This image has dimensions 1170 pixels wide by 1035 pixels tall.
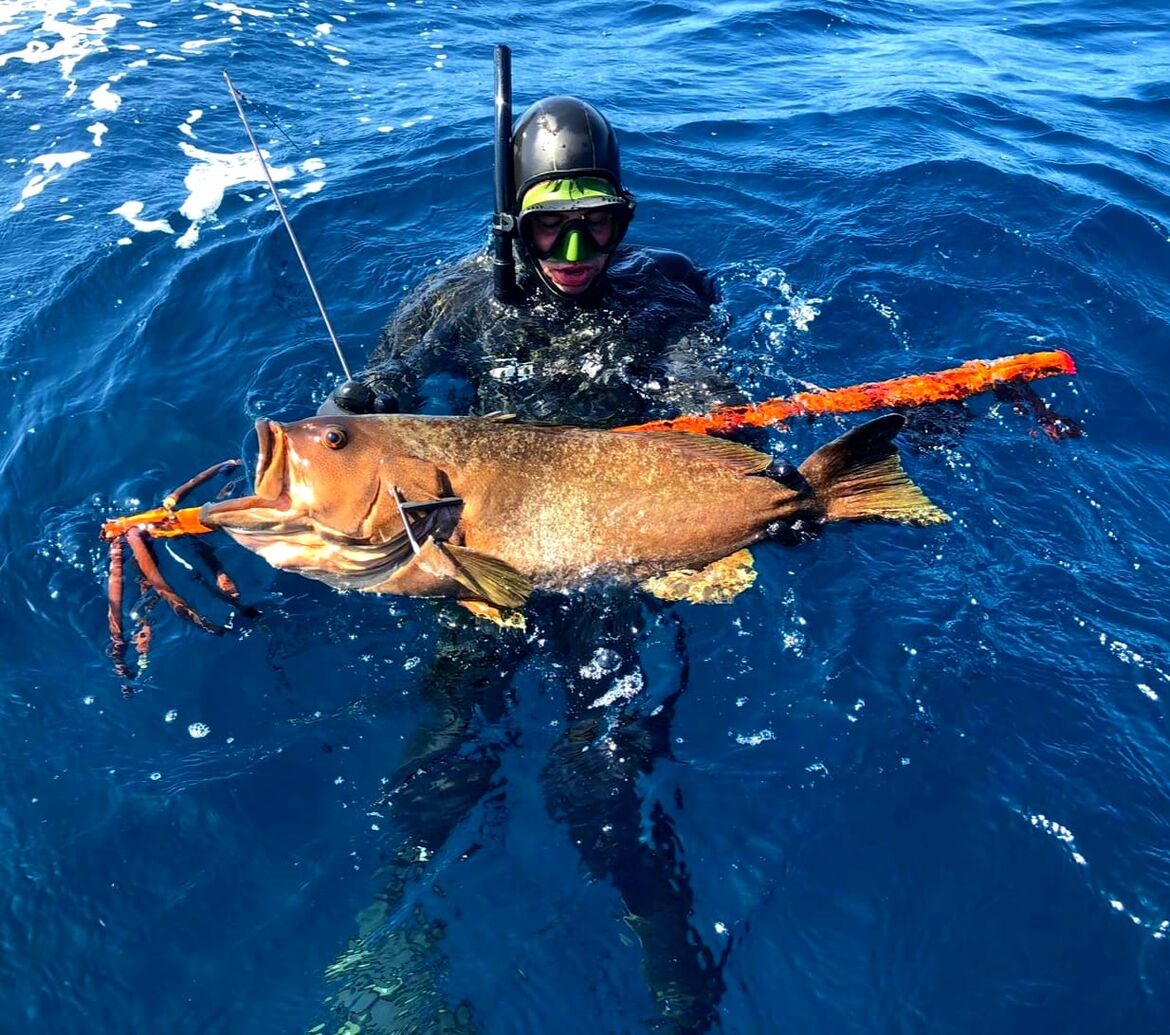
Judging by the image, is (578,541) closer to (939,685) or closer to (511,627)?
(511,627)

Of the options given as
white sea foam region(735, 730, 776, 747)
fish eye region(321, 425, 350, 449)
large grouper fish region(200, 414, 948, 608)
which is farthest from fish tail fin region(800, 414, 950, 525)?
fish eye region(321, 425, 350, 449)

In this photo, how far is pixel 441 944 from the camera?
3740 mm

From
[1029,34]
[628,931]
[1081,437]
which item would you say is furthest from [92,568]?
[1029,34]

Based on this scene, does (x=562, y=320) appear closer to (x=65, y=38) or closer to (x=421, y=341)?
(x=421, y=341)

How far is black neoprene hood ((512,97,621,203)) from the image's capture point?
5.30m

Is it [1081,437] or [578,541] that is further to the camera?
[1081,437]

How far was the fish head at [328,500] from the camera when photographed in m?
3.65

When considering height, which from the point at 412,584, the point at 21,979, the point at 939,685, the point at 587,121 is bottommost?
the point at 21,979

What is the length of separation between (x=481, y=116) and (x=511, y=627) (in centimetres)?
860

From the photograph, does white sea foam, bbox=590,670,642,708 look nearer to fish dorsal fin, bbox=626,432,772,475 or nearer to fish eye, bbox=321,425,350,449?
fish dorsal fin, bbox=626,432,772,475

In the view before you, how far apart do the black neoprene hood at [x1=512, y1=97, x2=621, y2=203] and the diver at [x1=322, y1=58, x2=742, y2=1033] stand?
0.01 m

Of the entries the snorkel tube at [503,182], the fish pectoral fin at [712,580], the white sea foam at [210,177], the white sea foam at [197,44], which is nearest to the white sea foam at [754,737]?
the fish pectoral fin at [712,580]

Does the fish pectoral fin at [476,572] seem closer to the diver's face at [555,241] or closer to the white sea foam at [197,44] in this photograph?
the diver's face at [555,241]

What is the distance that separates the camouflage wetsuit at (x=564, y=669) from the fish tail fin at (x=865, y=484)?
3.59 ft
